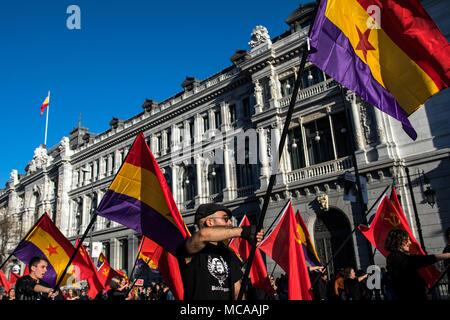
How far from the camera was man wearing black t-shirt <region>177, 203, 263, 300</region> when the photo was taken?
3092 mm

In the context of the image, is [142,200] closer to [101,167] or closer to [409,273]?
[409,273]

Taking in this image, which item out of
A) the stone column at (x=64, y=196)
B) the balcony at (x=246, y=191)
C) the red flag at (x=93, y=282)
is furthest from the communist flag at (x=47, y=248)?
the stone column at (x=64, y=196)

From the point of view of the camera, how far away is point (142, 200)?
660 cm

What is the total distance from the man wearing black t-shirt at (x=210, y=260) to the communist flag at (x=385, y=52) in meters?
2.67

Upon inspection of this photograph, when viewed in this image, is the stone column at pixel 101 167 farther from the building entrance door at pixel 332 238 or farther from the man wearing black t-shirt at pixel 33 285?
the man wearing black t-shirt at pixel 33 285

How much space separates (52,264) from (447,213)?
1518cm

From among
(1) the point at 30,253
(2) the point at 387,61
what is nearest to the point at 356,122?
(2) the point at 387,61

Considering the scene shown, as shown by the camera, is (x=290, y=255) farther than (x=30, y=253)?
No

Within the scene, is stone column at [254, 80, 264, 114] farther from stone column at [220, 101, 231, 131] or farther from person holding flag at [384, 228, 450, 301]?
person holding flag at [384, 228, 450, 301]

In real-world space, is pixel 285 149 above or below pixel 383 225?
above

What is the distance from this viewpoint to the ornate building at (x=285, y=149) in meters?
16.8

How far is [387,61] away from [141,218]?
15.5 feet

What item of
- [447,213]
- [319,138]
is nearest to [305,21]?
[319,138]

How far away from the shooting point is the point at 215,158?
25656 mm
